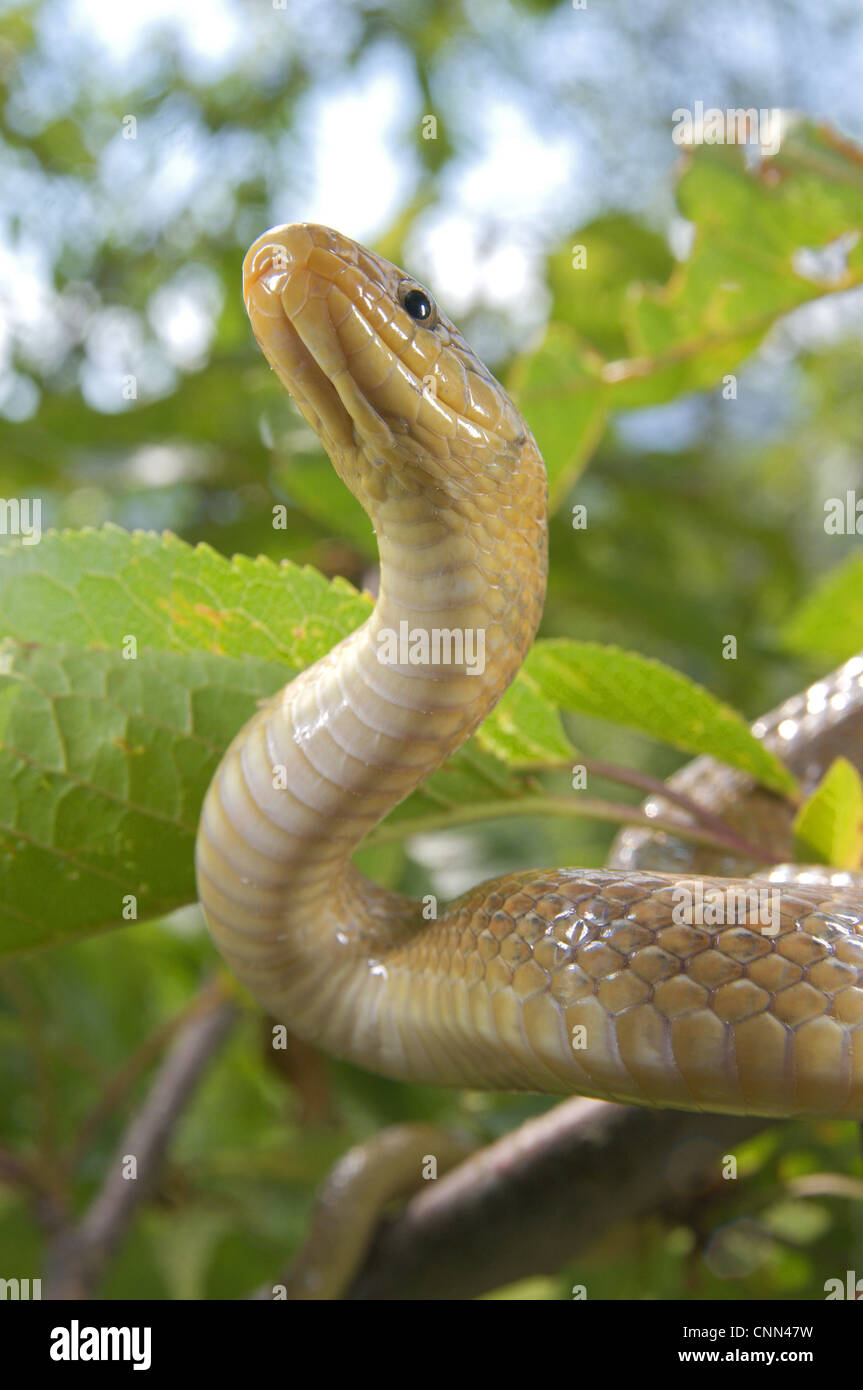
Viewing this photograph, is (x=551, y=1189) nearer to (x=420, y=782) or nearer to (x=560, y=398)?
(x=420, y=782)

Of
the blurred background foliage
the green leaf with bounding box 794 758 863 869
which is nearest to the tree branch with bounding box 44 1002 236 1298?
the blurred background foliage

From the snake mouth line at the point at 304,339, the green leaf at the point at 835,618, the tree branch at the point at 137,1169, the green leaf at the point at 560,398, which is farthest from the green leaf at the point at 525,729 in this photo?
the tree branch at the point at 137,1169

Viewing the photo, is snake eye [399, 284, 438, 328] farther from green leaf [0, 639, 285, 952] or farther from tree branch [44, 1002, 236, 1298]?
tree branch [44, 1002, 236, 1298]

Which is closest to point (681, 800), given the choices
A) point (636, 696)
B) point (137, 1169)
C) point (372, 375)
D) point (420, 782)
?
point (636, 696)

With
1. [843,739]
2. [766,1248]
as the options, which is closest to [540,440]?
[843,739]

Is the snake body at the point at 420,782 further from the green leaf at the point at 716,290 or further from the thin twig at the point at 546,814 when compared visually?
the green leaf at the point at 716,290
